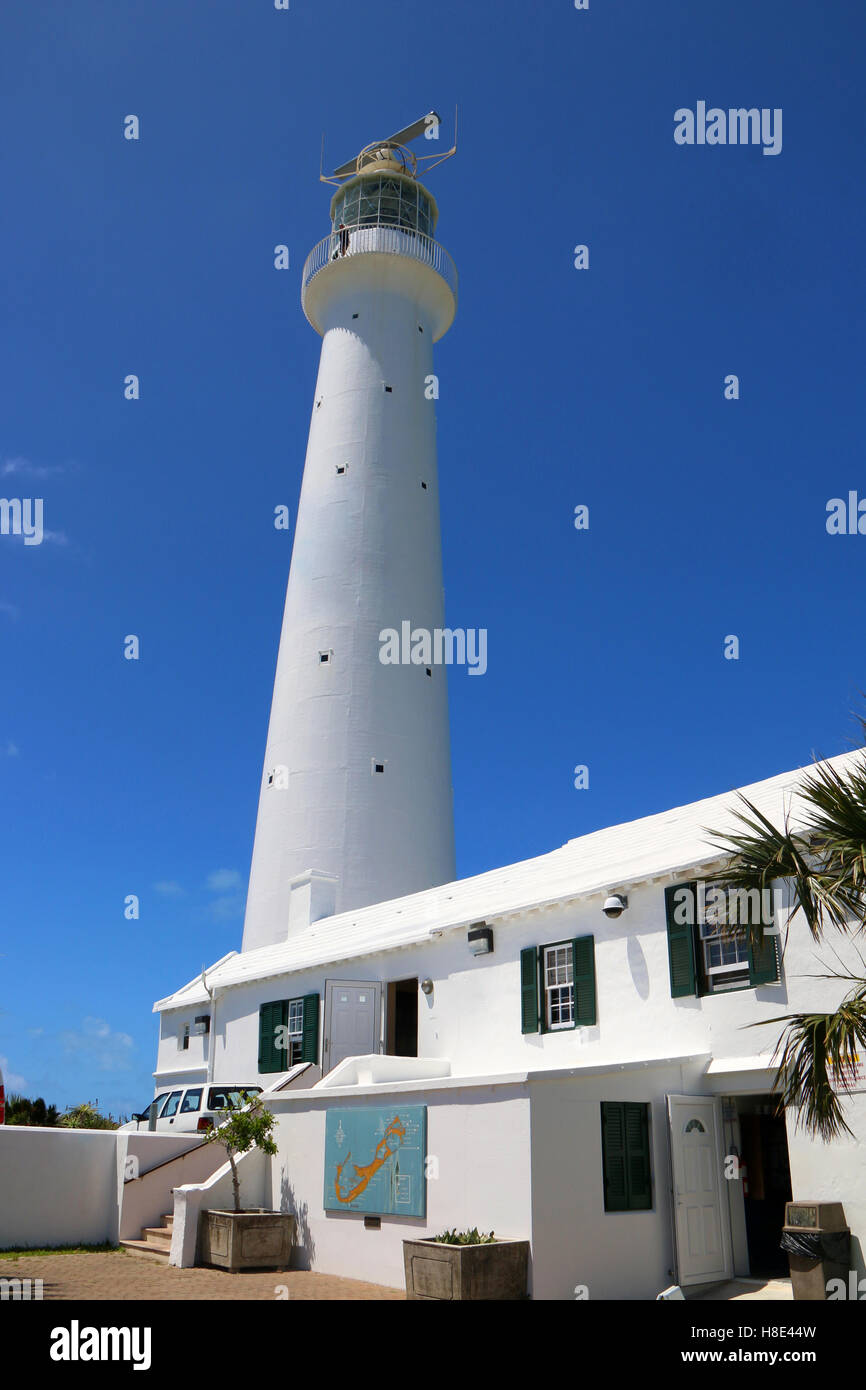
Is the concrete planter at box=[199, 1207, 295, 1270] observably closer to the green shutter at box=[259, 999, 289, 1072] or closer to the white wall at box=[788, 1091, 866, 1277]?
the green shutter at box=[259, 999, 289, 1072]

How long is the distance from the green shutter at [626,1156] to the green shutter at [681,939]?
5.65 feet

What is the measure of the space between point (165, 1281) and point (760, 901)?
8477 mm

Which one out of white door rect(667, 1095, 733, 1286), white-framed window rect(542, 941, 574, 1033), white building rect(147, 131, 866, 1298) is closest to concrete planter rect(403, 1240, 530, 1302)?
white building rect(147, 131, 866, 1298)

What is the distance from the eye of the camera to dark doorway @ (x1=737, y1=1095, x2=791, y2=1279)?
15484 mm

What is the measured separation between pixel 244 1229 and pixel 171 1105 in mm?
6106

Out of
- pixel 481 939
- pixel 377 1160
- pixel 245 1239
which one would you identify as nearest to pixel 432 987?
pixel 481 939

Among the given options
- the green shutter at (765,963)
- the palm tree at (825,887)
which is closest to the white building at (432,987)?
the green shutter at (765,963)

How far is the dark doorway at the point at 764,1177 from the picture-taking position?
50.8 feet

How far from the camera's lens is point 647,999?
14.3 metres

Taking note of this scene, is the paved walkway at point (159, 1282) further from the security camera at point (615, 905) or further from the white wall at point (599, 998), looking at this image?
the security camera at point (615, 905)

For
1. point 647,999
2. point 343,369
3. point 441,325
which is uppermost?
point 441,325

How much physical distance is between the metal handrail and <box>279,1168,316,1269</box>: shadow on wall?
24729 mm
